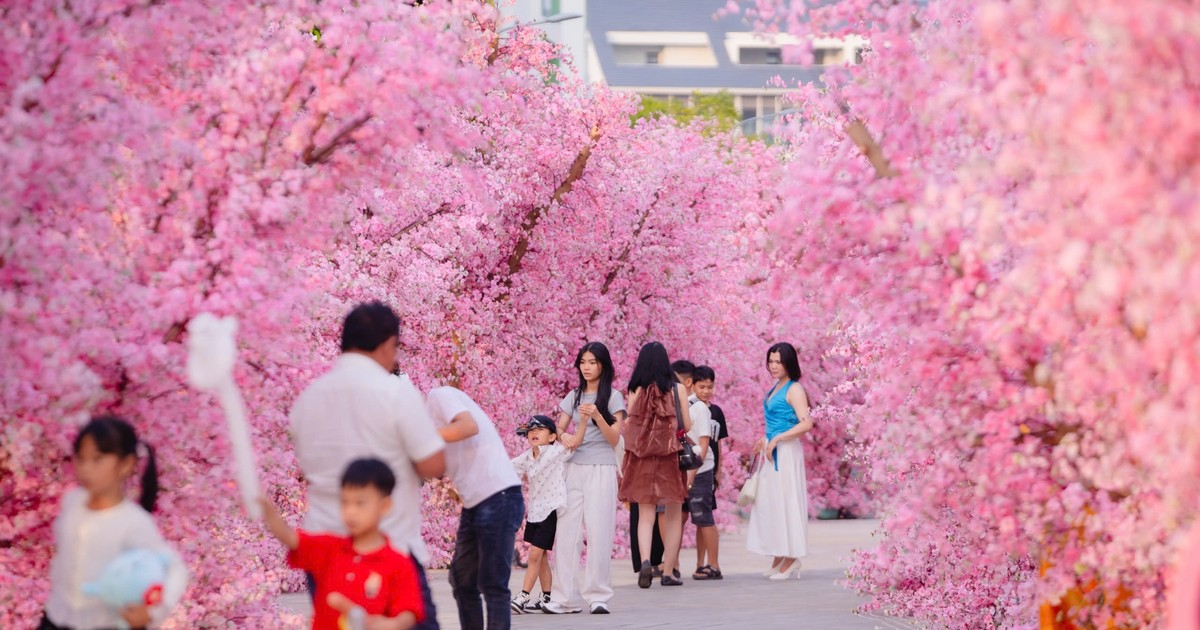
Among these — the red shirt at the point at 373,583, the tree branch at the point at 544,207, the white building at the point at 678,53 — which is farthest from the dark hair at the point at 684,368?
the white building at the point at 678,53

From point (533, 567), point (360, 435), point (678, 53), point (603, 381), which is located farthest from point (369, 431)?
point (678, 53)

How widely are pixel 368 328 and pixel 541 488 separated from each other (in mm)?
7199

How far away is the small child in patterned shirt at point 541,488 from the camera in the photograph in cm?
1374

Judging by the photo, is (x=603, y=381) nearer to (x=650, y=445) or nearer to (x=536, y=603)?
(x=536, y=603)

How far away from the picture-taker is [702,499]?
17.3m

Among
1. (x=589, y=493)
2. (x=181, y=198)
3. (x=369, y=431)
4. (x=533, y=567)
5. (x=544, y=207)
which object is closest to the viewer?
(x=369, y=431)

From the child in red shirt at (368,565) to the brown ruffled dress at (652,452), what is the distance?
381 inches

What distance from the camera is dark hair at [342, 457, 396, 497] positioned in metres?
6.10

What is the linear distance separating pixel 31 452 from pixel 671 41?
111 m

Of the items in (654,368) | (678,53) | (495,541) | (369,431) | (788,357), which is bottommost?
(495,541)

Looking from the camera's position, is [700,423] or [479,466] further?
[700,423]

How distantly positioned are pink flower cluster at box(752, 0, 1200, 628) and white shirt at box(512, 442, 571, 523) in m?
4.96

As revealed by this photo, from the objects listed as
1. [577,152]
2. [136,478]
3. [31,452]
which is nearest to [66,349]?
[31,452]

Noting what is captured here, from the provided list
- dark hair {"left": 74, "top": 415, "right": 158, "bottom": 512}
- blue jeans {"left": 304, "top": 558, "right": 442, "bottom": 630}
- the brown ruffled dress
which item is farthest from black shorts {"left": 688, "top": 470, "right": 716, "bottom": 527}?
dark hair {"left": 74, "top": 415, "right": 158, "bottom": 512}
